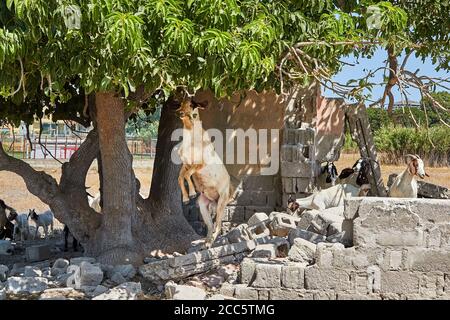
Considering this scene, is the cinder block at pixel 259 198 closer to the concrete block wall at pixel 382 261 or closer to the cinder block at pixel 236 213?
the cinder block at pixel 236 213

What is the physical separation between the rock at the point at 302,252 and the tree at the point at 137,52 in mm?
2222

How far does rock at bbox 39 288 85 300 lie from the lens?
26.4ft

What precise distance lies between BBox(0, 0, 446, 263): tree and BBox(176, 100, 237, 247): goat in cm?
44

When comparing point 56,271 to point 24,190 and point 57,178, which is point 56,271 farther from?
point 57,178

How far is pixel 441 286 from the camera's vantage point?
24.6 ft

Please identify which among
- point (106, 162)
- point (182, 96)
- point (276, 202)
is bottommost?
point (276, 202)

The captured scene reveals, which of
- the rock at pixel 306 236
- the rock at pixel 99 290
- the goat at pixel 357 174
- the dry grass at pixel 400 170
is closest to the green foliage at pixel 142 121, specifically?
the goat at pixel 357 174

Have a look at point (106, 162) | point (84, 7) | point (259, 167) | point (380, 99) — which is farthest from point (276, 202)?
point (84, 7)

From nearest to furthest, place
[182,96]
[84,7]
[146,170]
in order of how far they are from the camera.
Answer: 1. [84,7]
2. [182,96]
3. [146,170]

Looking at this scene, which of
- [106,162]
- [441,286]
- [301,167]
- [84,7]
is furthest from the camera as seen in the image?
[301,167]

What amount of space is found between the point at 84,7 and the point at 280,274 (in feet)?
12.9

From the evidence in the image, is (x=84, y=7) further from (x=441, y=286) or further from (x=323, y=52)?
(x=441, y=286)

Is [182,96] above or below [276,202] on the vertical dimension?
above

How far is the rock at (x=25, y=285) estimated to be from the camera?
835 cm
